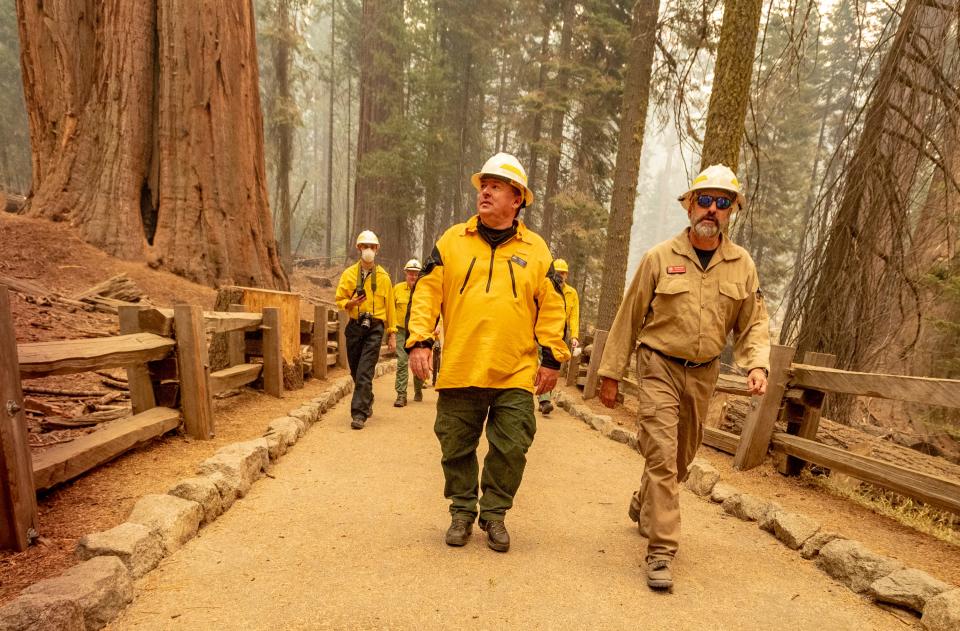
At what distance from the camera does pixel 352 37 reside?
26375 millimetres

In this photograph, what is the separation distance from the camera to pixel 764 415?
4.81 meters

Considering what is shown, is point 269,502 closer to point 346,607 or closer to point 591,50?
point 346,607

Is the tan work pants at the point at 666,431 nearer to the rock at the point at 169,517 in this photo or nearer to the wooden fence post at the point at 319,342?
the rock at the point at 169,517

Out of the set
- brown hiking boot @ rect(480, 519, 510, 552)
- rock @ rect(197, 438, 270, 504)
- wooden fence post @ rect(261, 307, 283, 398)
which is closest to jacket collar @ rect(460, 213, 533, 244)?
brown hiking boot @ rect(480, 519, 510, 552)

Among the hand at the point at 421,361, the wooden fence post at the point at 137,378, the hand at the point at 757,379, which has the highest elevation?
the hand at the point at 757,379

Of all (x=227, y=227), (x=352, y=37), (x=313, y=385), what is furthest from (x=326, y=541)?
(x=352, y=37)

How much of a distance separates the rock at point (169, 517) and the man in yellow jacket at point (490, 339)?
4.97ft

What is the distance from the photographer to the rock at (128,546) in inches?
91.0

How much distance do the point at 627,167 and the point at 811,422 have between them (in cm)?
716

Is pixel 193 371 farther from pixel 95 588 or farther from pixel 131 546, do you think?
pixel 95 588

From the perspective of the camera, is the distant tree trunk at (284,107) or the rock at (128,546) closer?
the rock at (128,546)

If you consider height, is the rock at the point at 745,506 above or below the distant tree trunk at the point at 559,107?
below

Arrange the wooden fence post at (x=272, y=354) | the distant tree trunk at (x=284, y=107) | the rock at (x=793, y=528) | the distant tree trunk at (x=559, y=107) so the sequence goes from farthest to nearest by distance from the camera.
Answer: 1. the distant tree trunk at (x=284, y=107)
2. the distant tree trunk at (x=559, y=107)
3. the wooden fence post at (x=272, y=354)
4. the rock at (x=793, y=528)

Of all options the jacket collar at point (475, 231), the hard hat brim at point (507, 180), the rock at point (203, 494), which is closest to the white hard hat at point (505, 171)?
the hard hat brim at point (507, 180)
